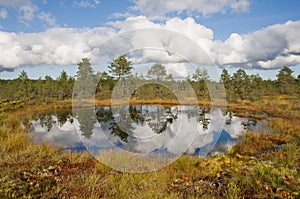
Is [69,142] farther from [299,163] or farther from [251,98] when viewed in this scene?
[251,98]

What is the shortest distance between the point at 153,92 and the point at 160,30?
26494 millimetres

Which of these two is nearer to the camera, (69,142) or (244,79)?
(69,142)

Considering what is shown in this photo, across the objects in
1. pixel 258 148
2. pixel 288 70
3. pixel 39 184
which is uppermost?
pixel 288 70

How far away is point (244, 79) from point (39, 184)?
1505 inches

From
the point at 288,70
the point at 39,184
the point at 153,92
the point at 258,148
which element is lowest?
the point at 258,148

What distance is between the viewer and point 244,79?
124ft

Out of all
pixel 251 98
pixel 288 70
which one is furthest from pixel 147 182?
pixel 288 70

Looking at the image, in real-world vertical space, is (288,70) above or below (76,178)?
above

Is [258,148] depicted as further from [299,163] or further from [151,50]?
[151,50]

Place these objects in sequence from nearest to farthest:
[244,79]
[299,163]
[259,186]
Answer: [259,186] → [299,163] → [244,79]

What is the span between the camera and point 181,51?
6.95 m

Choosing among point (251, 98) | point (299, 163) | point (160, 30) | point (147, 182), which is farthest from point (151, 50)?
point (251, 98)

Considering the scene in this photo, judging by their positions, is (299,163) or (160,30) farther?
(160,30)

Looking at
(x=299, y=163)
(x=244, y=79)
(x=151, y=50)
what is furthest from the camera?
(x=244, y=79)
